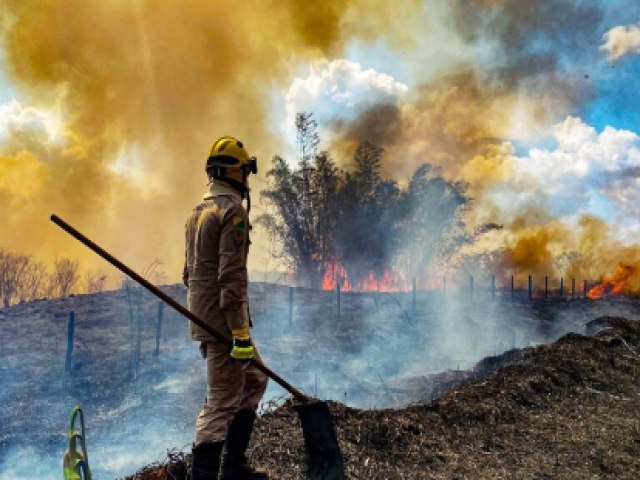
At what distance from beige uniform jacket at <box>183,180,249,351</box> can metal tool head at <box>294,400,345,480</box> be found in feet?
2.54

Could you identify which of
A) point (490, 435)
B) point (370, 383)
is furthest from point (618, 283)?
point (490, 435)

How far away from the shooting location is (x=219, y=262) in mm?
3938

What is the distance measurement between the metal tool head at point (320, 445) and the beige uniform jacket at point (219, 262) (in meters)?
0.77

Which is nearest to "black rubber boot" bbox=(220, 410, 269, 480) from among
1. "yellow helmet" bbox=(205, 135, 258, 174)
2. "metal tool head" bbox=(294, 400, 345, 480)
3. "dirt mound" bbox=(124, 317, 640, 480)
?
"metal tool head" bbox=(294, 400, 345, 480)

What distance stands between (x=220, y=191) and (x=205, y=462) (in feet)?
5.96

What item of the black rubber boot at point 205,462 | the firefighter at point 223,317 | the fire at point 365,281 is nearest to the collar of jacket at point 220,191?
the firefighter at point 223,317

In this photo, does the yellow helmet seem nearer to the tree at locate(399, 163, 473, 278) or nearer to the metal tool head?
the metal tool head

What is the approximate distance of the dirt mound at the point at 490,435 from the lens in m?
4.66

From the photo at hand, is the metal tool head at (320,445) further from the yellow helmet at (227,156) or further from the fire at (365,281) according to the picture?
the fire at (365,281)

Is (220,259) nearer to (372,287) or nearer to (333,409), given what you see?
(333,409)

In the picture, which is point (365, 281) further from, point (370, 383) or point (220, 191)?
point (220, 191)

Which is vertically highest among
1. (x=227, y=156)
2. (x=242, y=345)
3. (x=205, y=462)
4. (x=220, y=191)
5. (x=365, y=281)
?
(x=227, y=156)

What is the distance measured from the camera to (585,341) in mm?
10078

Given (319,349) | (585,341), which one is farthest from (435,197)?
(585,341)
